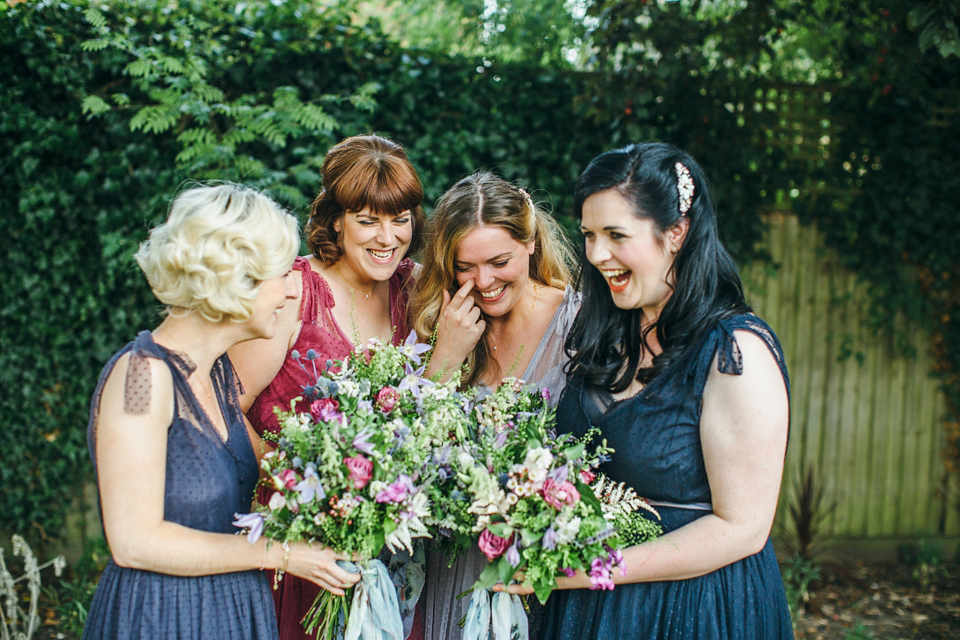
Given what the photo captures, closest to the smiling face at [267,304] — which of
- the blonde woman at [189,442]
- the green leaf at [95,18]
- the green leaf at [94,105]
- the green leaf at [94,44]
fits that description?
the blonde woman at [189,442]

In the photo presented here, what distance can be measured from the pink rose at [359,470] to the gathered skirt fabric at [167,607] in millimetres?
521

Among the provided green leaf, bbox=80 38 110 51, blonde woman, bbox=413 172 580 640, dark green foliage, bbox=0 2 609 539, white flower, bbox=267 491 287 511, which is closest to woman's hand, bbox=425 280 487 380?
blonde woman, bbox=413 172 580 640

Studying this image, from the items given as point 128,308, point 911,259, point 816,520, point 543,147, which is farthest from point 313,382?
point 911,259

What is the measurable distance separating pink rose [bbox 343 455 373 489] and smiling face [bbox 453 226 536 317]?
3.66ft

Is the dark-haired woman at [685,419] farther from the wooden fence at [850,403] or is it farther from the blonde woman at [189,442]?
the wooden fence at [850,403]

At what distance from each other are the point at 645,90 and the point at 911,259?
2451 millimetres

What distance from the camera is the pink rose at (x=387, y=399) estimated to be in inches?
77.4

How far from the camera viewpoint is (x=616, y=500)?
1933mm

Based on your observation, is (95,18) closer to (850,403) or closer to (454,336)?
(454,336)

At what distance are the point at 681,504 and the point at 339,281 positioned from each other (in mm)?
1559

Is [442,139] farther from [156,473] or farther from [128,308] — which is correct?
[156,473]

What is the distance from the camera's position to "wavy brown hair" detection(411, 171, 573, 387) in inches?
107

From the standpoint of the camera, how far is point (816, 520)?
17.0ft

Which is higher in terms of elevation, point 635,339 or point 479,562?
point 635,339
